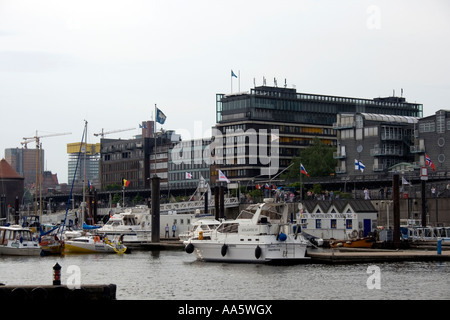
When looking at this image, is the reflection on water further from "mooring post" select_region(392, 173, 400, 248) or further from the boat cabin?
"mooring post" select_region(392, 173, 400, 248)

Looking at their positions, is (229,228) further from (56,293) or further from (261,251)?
(56,293)

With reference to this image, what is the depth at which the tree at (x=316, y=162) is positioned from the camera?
18050 centimetres

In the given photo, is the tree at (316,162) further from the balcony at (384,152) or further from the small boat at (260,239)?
the small boat at (260,239)

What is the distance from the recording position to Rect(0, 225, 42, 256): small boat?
88062 millimetres

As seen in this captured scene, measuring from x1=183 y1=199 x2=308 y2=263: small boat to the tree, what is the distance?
10179cm

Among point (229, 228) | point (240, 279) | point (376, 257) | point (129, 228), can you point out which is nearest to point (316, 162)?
point (129, 228)

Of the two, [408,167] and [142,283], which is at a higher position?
[408,167]

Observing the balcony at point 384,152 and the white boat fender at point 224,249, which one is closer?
the white boat fender at point 224,249

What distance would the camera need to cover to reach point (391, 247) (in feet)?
272

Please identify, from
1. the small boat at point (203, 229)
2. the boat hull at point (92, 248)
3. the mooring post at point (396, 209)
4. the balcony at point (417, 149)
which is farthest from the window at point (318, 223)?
the balcony at point (417, 149)

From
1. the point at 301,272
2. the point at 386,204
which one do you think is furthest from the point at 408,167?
the point at 301,272

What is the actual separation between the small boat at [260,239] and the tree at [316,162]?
334 ft
